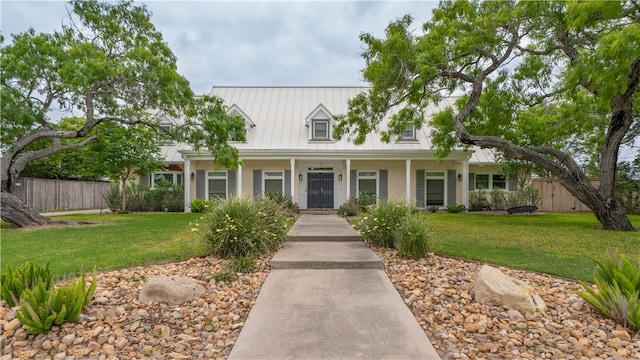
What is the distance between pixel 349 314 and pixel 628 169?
1750 centimetres

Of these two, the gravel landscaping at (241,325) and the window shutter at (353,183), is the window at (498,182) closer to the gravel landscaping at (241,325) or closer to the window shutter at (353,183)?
the window shutter at (353,183)

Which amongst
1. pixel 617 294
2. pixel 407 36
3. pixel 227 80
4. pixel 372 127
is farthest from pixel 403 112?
pixel 227 80

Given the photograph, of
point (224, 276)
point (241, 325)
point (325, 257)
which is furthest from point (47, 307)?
point (325, 257)

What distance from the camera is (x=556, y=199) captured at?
17.6 meters

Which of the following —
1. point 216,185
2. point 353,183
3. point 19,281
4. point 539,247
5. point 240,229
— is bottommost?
point 539,247

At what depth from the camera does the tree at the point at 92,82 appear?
8.60m

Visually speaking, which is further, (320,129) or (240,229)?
(320,129)

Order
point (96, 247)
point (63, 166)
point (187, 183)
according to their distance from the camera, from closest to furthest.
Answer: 1. point (96, 247)
2. point (187, 183)
3. point (63, 166)

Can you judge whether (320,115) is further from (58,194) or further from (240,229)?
(58,194)

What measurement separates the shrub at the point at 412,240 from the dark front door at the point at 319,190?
35.9 ft

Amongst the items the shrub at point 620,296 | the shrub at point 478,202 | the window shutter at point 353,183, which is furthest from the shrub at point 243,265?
the shrub at point 478,202

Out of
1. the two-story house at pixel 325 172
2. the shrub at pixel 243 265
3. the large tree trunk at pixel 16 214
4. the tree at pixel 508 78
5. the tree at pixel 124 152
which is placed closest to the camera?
the shrub at pixel 243 265

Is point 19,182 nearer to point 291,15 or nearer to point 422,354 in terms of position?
point 291,15

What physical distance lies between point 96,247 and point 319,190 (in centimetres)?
1089
